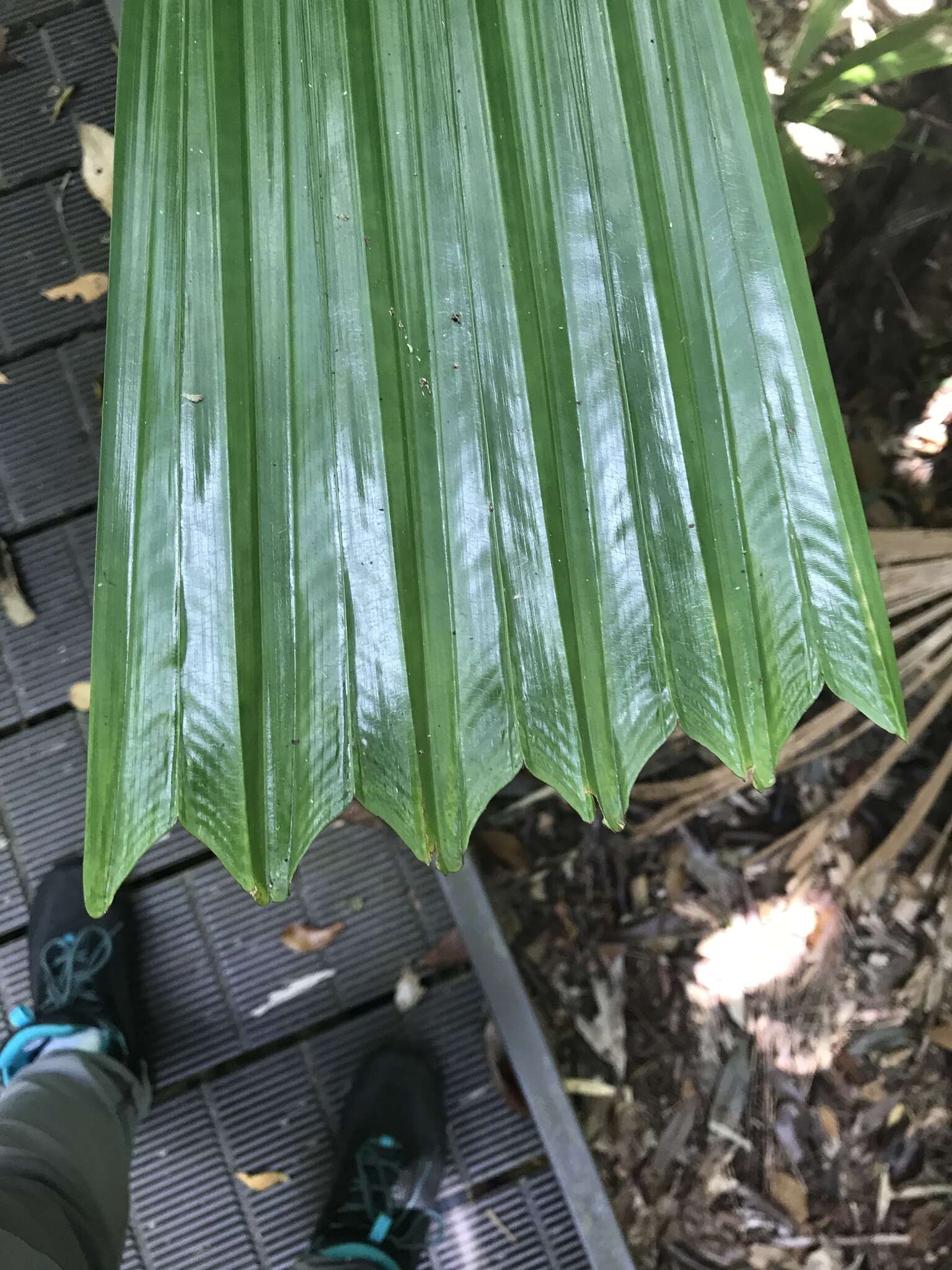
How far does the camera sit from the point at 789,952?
1217 mm

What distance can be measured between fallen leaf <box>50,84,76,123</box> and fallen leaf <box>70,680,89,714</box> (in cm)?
90

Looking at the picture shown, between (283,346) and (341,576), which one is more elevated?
(283,346)

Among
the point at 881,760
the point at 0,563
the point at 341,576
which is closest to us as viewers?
the point at 341,576

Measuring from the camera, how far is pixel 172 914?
1.22 metres

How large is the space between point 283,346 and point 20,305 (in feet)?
3.13

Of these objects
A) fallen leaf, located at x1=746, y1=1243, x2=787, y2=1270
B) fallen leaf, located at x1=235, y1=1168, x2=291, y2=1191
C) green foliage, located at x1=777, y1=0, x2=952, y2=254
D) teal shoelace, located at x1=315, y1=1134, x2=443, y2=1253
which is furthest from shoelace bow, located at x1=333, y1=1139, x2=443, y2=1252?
green foliage, located at x1=777, y1=0, x2=952, y2=254

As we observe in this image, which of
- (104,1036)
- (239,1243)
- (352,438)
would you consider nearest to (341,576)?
(352,438)

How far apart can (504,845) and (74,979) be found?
0.68 meters

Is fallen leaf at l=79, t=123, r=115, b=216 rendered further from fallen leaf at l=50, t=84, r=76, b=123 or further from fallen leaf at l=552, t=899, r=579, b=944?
fallen leaf at l=552, t=899, r=579, b=944

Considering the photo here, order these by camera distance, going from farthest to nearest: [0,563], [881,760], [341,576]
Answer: [0,563]
[881,760]
[341,576]

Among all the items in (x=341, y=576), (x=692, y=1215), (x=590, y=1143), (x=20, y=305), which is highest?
(x=20, y=305)

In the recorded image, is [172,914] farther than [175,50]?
Yes

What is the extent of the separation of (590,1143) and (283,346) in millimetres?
1232

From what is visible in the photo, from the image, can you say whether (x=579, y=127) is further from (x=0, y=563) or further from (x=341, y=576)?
(x=0, y=563)
